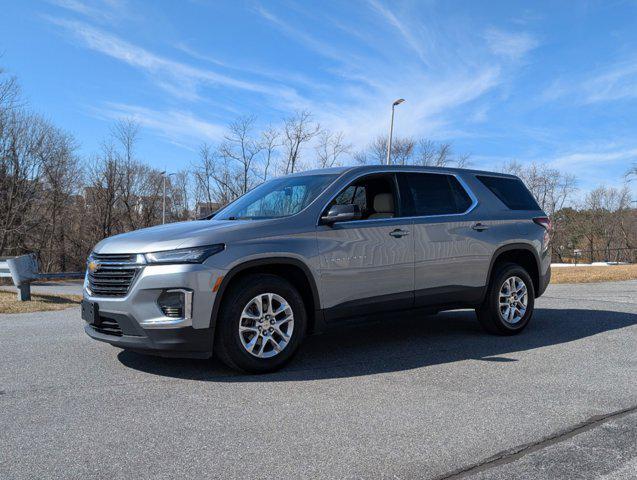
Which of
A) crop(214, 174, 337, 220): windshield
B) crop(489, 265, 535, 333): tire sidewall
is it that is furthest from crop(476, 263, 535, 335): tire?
crop(214, 174, 337, 220): windshield

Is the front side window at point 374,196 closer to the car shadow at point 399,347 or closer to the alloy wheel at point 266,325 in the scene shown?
the car shadow at point 399,347

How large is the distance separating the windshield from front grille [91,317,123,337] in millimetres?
1512

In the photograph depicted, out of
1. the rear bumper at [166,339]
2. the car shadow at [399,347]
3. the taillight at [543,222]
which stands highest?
the taillight at [543,222]

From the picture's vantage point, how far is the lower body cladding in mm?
4273

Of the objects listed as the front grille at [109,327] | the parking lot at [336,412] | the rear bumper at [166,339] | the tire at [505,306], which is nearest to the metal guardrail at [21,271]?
the parking lot at [336,412]

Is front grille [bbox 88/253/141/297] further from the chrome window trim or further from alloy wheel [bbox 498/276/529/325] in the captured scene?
alloy wheel [bbox 498/276/529/325]

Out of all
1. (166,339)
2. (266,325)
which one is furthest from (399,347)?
(166,339)

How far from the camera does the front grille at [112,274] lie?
443 centimetres

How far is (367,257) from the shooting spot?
521 cm

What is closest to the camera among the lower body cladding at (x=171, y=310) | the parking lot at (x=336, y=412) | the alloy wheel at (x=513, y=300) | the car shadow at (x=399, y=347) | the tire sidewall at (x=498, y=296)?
the parking lot at (x=336, y=412)

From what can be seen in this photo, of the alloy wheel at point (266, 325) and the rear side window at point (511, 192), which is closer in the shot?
the alloy wheel at point (266, 325)

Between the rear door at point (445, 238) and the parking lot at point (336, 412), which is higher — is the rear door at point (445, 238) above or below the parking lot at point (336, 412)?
above

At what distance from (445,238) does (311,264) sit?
172 cm

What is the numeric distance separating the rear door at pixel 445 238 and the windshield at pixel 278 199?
3.18 ft
